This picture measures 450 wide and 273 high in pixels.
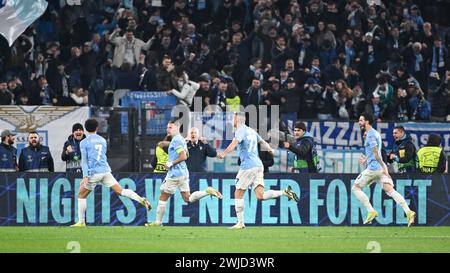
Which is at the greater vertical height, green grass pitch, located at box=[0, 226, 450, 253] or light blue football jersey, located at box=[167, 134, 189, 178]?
light blue football jersey, located at box=[167, 134, 189, 178]

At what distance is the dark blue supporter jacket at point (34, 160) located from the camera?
24.2 metres

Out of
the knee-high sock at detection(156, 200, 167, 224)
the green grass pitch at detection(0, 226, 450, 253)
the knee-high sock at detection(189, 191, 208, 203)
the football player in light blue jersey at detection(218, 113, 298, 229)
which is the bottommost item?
the green grass pitch at detection(0, 226, 450, 253)

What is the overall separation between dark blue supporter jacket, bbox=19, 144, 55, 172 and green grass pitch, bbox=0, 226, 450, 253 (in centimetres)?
197

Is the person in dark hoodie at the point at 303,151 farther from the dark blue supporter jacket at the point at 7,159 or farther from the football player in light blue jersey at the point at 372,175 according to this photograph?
the dark blue supporter jacket at the point at 7,159

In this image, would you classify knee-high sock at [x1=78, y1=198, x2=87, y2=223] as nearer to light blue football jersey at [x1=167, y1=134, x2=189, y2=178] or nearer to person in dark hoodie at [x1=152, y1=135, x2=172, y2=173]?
light blue football jersey at [x1=167, y1=134, x2=189, y2=178]

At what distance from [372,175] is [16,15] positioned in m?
8.19

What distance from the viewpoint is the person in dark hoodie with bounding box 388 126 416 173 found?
2395cm

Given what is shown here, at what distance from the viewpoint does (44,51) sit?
30328 millimetres

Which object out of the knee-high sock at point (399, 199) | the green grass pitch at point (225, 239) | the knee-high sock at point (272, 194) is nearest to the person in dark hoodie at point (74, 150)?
the green grass pitch at point (225, 239)

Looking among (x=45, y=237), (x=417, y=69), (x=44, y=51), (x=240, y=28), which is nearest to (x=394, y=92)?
(x=417, y=69)

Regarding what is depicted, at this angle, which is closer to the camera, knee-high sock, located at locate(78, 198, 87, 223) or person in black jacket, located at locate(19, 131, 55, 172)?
knee-high sock, located at locate(78, 198, 87, 223)

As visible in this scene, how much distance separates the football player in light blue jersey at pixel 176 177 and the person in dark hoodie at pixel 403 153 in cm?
394

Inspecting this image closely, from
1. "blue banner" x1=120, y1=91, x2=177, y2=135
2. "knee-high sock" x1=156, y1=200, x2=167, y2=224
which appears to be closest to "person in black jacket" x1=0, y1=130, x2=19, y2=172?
"blue banner" x1=120, y1=91, x2=177, y2=135
